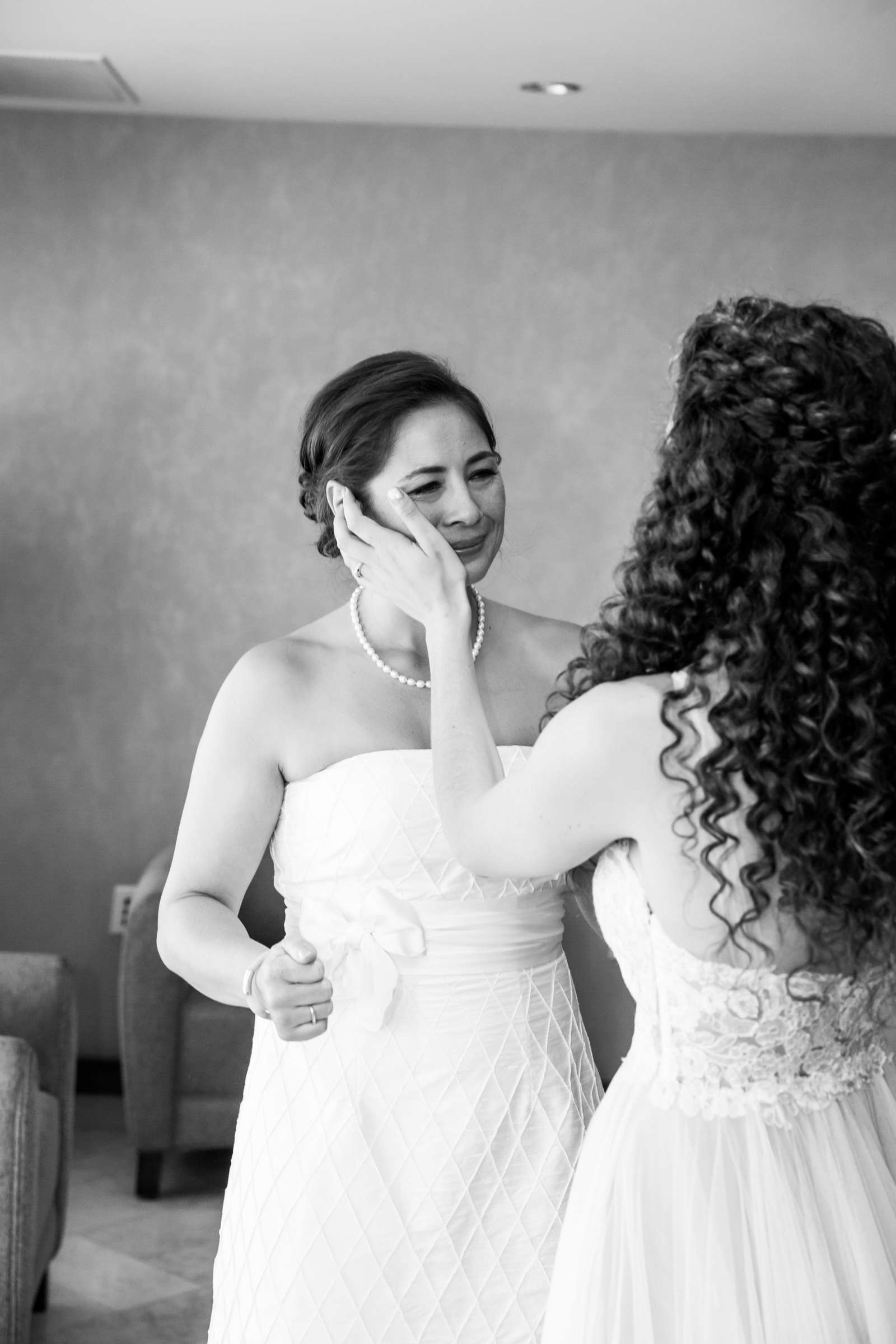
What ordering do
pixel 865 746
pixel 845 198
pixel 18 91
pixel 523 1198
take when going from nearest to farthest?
pixel 865 746, pixel 523 1198, pixel 18 91, pixel 845 198

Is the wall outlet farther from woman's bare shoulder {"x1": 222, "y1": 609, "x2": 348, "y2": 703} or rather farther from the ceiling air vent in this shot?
woman's bare shoulder {"x1": 222, "y1": 609, "x2": 348, "y2": 703}

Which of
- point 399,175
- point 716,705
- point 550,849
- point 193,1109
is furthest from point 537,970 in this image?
point 399,175

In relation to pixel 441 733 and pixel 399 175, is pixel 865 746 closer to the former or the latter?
pixel 441 733

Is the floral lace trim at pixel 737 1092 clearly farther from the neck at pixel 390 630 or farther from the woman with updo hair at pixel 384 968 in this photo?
the neck at pixel 390 630

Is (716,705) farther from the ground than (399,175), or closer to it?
closer to it

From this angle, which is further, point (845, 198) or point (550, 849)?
point (845, 198)

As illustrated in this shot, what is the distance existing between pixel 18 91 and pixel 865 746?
4004 millimetres

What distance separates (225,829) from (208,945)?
6.2 inches

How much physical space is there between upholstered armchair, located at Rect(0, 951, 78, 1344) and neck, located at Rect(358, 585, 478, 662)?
1145 mm

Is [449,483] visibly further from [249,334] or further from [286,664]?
[249,334]

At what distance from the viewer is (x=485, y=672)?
1.97 m

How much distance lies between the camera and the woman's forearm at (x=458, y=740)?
1438mm

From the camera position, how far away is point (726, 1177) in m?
1.36

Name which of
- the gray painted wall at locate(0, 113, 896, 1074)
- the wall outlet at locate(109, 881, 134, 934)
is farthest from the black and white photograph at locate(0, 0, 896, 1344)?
the wall outlet at locate(109, 881, 134, 934)
